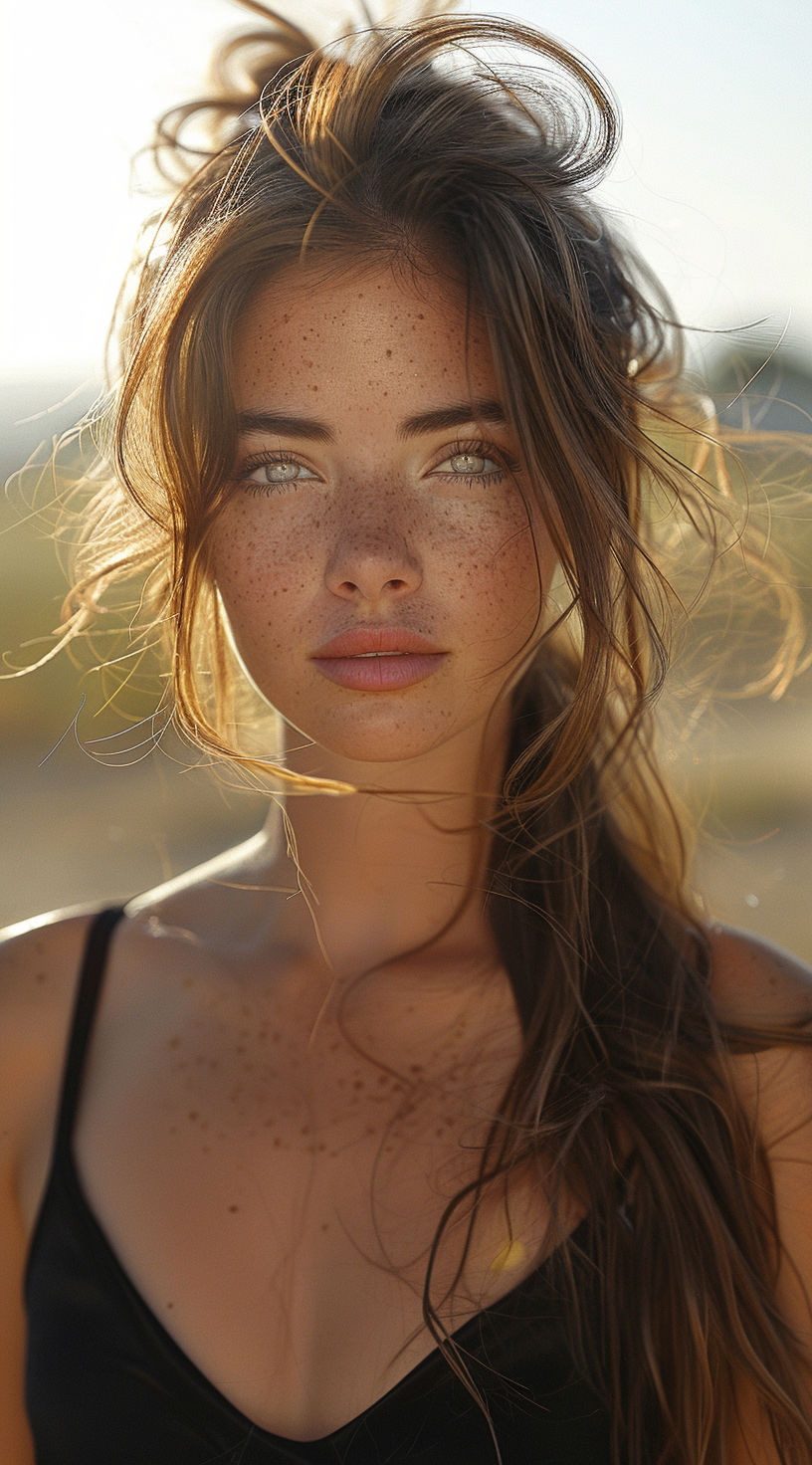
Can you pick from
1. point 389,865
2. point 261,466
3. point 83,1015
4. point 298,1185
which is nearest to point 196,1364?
point 298,1185

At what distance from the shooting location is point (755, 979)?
1205 millimetres

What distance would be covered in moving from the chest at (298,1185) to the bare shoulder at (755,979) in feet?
0.75

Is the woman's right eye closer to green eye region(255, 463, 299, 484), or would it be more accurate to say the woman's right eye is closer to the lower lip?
green eye region(255, 463, 299, 484)

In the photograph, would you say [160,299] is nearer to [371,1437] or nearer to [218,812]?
[371,1437]

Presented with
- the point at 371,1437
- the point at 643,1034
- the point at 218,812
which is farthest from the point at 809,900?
the point at 371,1437

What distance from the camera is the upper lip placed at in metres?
1.06

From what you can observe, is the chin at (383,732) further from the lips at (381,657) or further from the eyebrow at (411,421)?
the eyebrow at (411,421)

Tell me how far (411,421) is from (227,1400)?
885 millimetres

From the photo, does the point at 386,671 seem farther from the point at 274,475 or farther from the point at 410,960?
the point at 410,960

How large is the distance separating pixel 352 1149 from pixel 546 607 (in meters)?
0.57

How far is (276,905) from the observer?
51.9 inches

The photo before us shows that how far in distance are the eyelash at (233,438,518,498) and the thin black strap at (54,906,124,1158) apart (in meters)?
0.51

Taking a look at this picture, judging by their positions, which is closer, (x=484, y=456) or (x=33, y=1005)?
(x=484, y=456)

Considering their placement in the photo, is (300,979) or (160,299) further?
(300,979)
